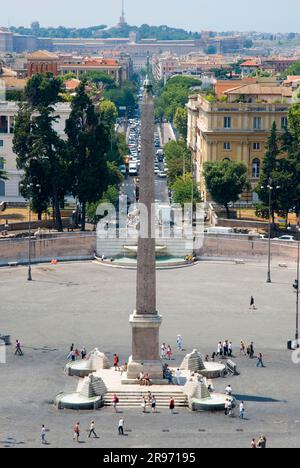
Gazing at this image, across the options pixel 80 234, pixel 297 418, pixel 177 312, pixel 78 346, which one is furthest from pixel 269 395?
pixel 80 234

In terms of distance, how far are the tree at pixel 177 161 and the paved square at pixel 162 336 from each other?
32.9 metres

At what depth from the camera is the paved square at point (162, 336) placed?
52.0m

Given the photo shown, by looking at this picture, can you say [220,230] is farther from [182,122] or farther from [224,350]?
[182,122]

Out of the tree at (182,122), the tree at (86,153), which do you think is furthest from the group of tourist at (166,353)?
the tree at (182,122)

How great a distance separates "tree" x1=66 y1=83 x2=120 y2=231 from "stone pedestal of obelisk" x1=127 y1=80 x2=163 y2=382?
114 ft

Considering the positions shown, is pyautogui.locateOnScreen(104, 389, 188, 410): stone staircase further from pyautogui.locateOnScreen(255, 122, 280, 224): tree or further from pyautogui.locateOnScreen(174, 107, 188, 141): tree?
pyautogui.locateOnScreen(174, 107, 188, 141): tree

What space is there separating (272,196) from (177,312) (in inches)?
858

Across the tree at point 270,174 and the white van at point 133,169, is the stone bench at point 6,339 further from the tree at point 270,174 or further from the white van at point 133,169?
the white van at point 133,169

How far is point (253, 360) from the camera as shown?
63.8 m

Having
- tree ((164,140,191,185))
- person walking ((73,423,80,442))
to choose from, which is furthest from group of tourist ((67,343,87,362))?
tree ((164,140,191,185))

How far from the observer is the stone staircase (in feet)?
184

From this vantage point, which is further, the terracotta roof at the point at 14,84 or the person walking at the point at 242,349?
the terracotta roof at the point at 14,84

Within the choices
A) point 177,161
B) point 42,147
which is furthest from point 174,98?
point 42,147

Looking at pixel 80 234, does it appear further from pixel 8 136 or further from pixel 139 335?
pixel 139 335
